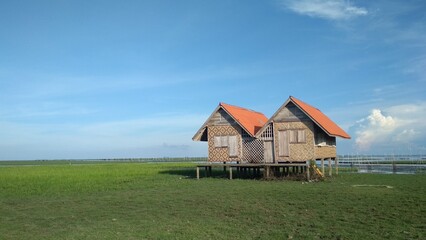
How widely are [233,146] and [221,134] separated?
1272mm

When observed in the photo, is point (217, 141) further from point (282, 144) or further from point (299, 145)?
point (299, 145)

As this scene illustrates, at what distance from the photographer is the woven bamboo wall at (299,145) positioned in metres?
27.0

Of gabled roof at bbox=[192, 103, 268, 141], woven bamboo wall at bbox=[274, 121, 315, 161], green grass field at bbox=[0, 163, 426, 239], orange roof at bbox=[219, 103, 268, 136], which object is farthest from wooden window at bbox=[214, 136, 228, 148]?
green grass field at bbox=[0, 163, 426, 239]

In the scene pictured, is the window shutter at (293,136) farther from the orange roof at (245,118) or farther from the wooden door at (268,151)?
the orange roof at (245,118)

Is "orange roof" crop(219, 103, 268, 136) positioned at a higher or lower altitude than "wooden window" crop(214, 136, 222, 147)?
higher

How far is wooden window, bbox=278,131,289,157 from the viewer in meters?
27.8

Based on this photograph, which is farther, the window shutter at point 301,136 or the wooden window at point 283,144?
the wooden window at point 283,144

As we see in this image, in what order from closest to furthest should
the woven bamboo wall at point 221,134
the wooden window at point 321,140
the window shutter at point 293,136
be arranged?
the window shutter at point 293,136 → the wooden window at point 321,140 → the woven bamboo wall at point 221,134

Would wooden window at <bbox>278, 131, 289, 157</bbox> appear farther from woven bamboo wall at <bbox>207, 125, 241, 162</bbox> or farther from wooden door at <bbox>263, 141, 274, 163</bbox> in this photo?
woven bamboo wall at <bbox>207, 125, 241, 162</bbox>

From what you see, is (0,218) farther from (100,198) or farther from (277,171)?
(277,171)

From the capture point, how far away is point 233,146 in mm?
29578

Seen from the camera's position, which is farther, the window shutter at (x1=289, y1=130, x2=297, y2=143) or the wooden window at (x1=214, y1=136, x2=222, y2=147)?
the wooden window at (x1=214, y1=136, x2=222, y2=147)

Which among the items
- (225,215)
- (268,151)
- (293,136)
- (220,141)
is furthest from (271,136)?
(225,215)

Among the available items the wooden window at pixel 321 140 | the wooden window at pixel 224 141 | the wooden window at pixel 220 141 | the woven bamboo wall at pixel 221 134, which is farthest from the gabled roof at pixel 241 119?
the wooden window at pixel 321 140
